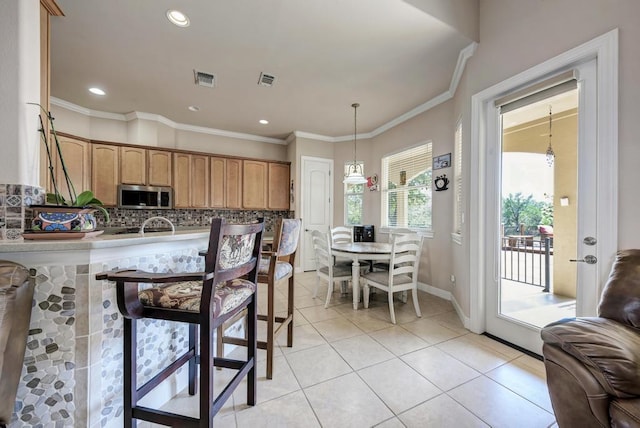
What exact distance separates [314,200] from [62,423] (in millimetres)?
4210

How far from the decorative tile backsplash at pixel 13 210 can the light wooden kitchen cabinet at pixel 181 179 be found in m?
3.21

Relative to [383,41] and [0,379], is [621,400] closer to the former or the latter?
[0,379]

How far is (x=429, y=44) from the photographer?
2354mm

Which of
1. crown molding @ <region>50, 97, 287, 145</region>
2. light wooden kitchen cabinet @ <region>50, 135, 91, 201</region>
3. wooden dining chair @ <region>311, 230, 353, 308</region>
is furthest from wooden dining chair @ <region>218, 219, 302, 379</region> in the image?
crown molding @ <region>50, 97, 287, 145</region>

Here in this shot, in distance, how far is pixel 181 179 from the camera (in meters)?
4.29

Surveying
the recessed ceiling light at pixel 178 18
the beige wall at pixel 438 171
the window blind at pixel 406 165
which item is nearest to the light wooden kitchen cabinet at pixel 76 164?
the recessed ceiling light at pixel 178 18

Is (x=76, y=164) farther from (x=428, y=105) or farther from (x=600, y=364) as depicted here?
(x=600, y=364)

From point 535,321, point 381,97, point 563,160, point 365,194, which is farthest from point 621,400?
point 365,194

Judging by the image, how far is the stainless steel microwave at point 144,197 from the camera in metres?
3.83

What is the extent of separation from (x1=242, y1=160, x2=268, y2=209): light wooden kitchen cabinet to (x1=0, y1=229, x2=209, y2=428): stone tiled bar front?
3.70m

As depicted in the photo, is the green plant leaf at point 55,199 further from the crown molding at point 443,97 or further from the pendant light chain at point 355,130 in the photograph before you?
the crown molding at point 443,97

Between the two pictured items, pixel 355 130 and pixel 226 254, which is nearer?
pixel 226 254

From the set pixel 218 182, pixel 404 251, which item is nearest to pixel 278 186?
pixel 218 182

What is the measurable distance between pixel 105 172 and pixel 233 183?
73.6 inches
